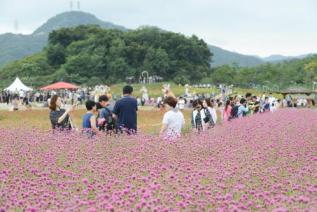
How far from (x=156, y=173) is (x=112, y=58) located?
290 ft

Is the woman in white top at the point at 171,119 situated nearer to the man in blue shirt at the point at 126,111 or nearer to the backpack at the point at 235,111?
the man in blue shirt at the point at 126,111

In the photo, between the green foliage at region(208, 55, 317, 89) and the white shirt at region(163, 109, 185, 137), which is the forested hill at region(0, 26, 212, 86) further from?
the white shirt at region(163, 109, 185, 137)

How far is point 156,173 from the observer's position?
610 cm

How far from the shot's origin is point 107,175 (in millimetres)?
6086

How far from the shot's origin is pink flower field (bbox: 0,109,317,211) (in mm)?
4551

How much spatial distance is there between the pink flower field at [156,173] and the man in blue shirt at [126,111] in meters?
1.77

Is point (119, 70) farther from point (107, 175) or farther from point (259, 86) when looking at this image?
point (107, 175)

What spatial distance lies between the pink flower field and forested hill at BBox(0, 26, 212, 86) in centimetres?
7843

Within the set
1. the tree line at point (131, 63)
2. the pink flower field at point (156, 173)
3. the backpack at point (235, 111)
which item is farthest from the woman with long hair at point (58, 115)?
the tree line at point (131, 63)

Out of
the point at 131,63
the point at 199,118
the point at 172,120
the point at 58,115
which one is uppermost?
Answer: the point at 131,63

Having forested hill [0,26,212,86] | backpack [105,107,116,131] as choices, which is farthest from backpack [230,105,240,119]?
forested hill [0,26,212,86]

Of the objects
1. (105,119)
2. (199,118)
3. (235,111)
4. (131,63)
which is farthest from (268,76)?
(105,119)

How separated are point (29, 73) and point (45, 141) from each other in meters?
92.4

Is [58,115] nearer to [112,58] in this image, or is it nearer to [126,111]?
[126,111]
